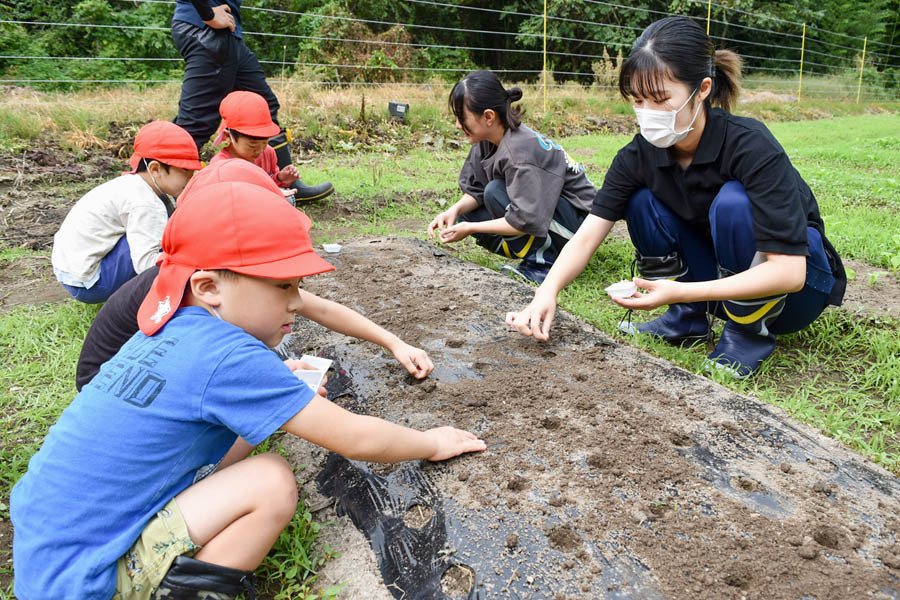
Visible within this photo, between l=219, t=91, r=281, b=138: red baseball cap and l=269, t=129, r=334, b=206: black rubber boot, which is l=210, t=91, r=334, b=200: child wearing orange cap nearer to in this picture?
l=219, t=91, r=281, b=138: red baseball cap

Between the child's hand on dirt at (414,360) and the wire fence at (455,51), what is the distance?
8.35m

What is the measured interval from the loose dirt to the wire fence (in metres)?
8.52

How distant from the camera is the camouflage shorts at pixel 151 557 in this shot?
1.25 metres

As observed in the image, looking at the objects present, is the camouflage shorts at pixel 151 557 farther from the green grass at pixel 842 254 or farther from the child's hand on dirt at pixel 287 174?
the child's hand on dirt at pixel 287 174

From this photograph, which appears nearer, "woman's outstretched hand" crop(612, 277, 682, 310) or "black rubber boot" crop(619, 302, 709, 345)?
"woman's outstretched hand" crop(612, 277, 682, 310)

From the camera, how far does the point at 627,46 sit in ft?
52.9

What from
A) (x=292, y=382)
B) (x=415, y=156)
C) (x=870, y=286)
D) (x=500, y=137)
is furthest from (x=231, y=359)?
(x=415, y=156)

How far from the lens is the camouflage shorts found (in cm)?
125

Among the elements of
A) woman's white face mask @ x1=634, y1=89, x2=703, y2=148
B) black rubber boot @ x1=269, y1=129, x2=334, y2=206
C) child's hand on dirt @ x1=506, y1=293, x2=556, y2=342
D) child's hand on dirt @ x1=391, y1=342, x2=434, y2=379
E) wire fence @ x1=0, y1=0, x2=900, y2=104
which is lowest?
child's hand on dirt @ x1=391, y1=342, x2=434, y2=379

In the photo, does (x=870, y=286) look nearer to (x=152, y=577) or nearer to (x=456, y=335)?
(x=456, y=335)

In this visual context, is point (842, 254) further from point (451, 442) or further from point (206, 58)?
point (206, 58)

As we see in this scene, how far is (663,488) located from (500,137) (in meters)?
2.30

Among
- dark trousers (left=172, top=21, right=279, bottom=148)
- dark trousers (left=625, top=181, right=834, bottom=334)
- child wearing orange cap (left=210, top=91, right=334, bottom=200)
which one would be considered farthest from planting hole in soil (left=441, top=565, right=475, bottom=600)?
dark trousers (left=172, top=21, right=279, bottom=148)

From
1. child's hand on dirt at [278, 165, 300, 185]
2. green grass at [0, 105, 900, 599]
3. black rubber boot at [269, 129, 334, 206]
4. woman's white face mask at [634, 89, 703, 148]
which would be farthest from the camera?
black rubber boot at [269, 129, 334, 206]
